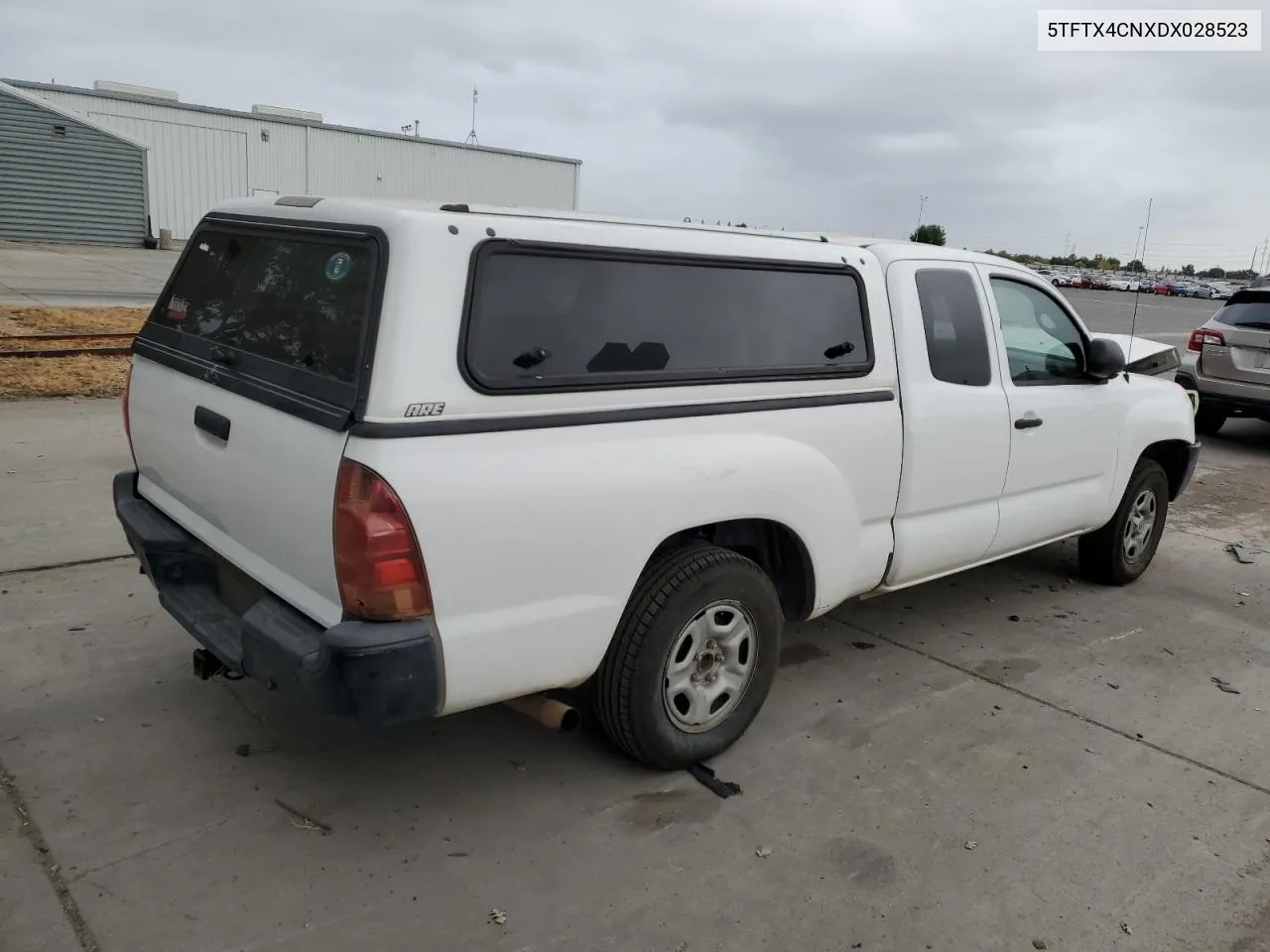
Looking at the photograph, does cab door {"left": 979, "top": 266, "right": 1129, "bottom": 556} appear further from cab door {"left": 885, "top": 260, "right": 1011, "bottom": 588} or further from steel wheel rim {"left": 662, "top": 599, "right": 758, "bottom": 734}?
steel wheel rim {"left": 662, "top": 599, "right": 758, "bottom": 734}

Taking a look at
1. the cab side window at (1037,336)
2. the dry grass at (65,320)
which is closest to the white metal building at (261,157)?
the dry grass at (65,320)

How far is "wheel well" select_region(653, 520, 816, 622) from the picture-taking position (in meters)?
3.54

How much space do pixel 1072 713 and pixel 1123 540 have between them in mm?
1887

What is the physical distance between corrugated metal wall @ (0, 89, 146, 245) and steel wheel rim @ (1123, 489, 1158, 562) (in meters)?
29.9

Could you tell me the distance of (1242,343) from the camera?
32.7 feet

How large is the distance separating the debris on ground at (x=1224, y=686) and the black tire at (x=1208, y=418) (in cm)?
681

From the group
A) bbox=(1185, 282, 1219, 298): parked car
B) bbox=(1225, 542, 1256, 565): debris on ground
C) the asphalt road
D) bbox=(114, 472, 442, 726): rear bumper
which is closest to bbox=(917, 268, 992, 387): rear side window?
bbox=(114, 472, 442, 726): rear bumper

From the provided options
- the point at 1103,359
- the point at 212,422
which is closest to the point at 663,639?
the point at 212,422

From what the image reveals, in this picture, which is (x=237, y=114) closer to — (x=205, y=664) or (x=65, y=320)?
(x=65, y=320)

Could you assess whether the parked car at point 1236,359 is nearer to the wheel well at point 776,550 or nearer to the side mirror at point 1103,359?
the side mirror at point 1103,359

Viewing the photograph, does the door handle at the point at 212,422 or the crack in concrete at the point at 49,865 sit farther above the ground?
the door handle at the point at 212,422

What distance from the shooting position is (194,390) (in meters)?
3.35

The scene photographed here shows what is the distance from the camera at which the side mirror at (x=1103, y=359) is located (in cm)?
483

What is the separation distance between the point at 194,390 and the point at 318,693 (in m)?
1.24
